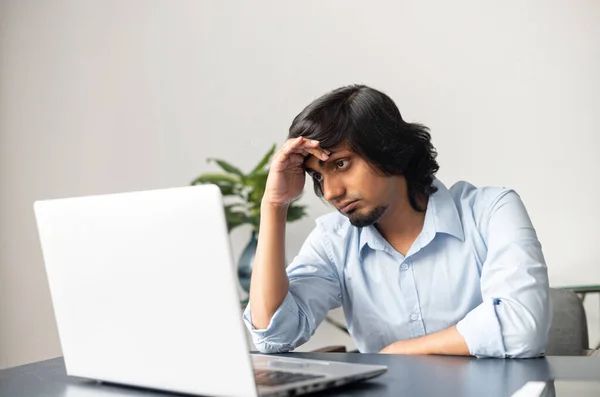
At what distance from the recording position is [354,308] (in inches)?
67.9

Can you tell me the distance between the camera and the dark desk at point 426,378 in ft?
3.14

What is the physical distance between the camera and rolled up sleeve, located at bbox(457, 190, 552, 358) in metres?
1.30

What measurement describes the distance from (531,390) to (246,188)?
2.36m

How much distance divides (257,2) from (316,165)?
6.52ft

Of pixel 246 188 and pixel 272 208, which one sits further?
pixel 246 188

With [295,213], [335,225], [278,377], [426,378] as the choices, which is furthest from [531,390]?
[295,213]

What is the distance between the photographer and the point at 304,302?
1641 millimetres

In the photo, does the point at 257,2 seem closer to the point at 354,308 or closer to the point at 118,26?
the point at 118,26

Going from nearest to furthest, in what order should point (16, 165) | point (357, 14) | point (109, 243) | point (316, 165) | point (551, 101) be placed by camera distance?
1. point (109, 243)
2. point (316, 165)
3. point (551, 101)
4. point (357, 14)
5. point (16, 165)

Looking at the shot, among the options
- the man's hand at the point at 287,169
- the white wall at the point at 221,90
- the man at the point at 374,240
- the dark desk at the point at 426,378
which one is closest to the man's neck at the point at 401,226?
the man at the point at 374,240

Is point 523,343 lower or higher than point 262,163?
lower

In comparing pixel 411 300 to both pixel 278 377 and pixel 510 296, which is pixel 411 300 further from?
pixel 278 377

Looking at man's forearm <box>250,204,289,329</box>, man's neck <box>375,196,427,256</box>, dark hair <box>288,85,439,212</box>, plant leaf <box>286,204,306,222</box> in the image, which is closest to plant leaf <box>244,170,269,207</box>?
plant leaf <box>286,204,306,222</box>

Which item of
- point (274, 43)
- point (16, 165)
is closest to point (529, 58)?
point (274, 43)
